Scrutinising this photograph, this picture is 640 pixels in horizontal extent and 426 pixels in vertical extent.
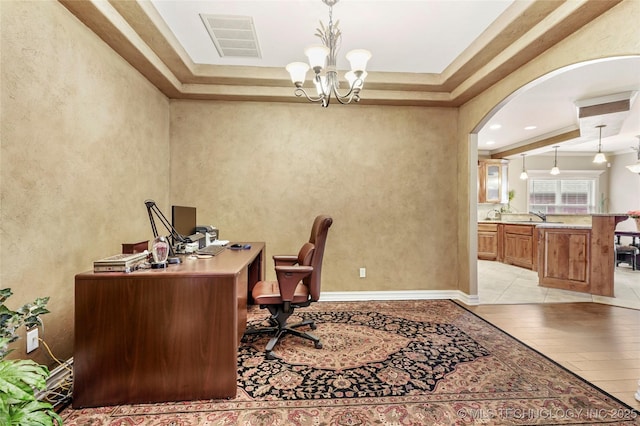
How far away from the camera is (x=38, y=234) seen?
1.88m

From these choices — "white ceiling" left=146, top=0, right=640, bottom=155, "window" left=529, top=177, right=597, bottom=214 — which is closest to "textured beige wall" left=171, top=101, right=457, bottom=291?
"white ceiling" left=146, top=0, right=640, bottom=155

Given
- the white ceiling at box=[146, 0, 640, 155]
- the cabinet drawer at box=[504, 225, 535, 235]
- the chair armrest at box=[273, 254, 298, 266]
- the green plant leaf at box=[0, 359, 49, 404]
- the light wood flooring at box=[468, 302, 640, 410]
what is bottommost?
the light wood flooring at box=[468, 302, 640, 410]

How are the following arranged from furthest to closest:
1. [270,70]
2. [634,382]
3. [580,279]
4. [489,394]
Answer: [580,279], [270,70], [634,382], [489,394]

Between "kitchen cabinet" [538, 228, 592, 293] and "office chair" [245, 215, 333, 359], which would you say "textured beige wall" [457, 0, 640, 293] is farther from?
"office chair" [245, 215, 333, 359]

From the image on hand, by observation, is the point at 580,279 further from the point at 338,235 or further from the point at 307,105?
the point at 307,105

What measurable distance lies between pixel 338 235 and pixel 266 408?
7.69 feet

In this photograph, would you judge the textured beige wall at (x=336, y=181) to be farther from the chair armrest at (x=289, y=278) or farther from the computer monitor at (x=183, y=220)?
the chair armrest at (x=289, y=278)

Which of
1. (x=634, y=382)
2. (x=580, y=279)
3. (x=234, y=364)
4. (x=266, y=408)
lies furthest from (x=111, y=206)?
(x=580, y=279)

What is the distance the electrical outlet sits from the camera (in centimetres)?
182

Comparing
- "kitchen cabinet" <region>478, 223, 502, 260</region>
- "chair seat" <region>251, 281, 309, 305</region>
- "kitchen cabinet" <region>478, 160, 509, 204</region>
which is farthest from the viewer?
"kitchen cabinet" <region>478, 160, 509, 204</region>

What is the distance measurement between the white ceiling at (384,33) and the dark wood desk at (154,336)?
1988 mm

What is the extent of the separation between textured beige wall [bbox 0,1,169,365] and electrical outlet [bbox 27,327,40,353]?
0.05m

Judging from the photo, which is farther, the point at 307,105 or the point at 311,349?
the point at 307,105

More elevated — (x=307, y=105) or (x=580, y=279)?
(x=307, y=105)
